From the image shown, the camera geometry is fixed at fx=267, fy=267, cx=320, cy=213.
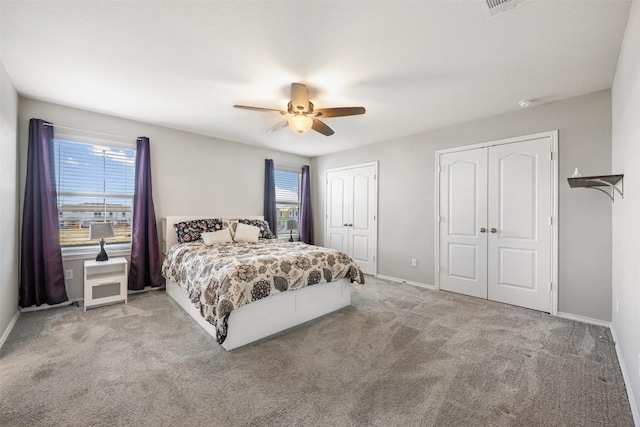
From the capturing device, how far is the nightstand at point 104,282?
3150 mm

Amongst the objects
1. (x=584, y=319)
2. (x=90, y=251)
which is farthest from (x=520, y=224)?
(x=90, y=251)

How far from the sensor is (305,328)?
8.87 ft

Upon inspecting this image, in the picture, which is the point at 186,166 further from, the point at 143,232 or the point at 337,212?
the point at 337,212

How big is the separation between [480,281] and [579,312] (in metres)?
0.99

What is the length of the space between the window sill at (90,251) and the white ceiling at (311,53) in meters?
1.81

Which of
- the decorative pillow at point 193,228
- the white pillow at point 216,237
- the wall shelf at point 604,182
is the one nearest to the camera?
the wall shelf at point 604,182

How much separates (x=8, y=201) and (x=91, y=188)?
969 millimetres

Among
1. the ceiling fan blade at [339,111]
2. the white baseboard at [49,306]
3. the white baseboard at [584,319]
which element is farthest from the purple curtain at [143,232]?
the white baseboard at [584,319]

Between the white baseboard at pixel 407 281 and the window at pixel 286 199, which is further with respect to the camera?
the window at pixel 286 199

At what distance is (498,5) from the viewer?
1.65 m

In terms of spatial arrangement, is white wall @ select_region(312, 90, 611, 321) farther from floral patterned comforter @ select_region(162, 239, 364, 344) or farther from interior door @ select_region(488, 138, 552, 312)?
floral patterned comforter @ select_region(162, 239, 364, 344)

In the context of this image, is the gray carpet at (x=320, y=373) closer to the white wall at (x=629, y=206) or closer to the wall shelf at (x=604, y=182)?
the white wall at (x=629, y=206)

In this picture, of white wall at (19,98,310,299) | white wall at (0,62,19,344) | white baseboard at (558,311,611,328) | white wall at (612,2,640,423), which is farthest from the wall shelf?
white wall at (0,62,19,344)

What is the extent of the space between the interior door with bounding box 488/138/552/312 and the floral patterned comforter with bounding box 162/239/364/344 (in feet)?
6.20
